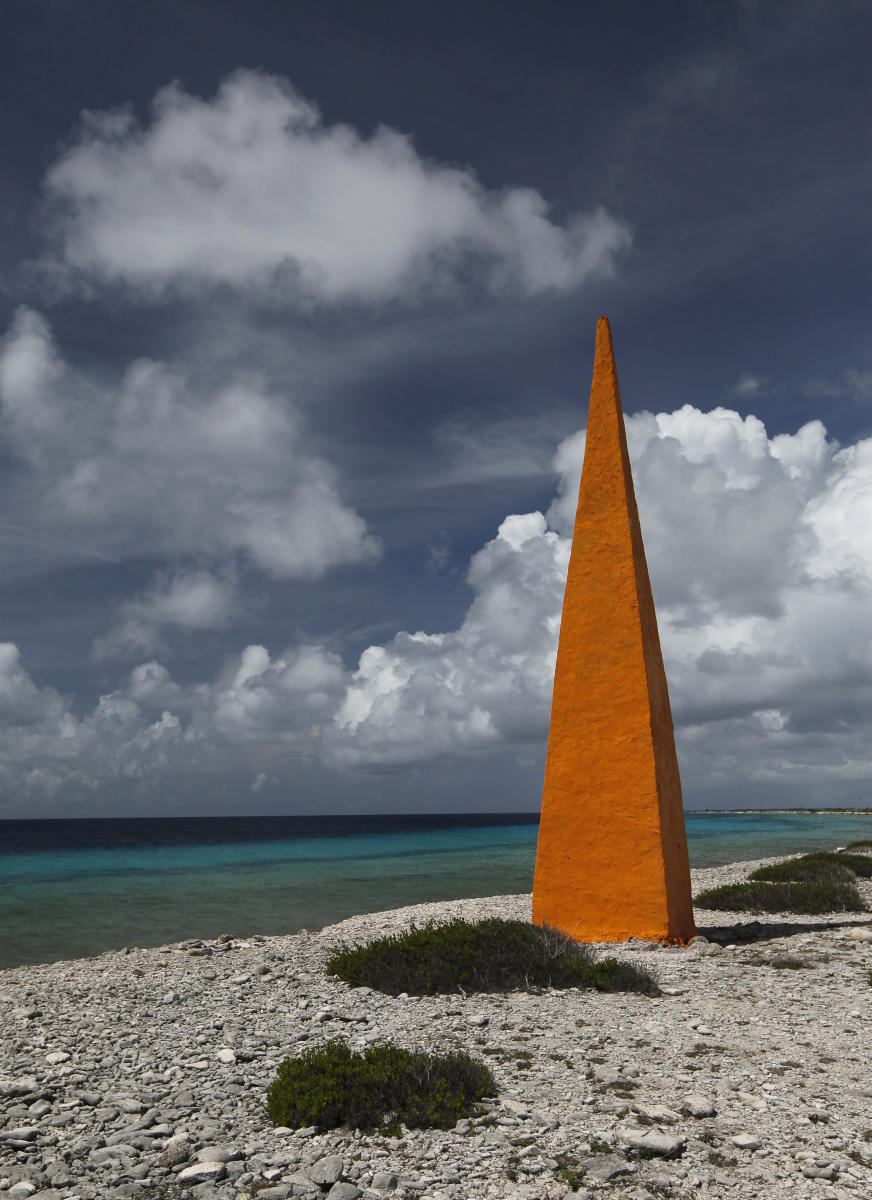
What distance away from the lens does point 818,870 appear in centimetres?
2036

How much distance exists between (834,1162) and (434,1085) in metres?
2.56

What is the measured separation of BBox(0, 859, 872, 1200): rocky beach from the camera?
4.62 meters

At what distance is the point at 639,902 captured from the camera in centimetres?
1107

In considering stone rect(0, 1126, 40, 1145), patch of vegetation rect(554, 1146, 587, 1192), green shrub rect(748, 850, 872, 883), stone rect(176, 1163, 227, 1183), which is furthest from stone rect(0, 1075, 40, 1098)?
green shrub rect(748, 850, 872, 883)

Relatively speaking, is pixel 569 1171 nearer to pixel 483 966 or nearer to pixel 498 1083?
pixel 498 1083

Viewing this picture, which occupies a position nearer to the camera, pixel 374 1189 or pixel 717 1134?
pixel 374 1189

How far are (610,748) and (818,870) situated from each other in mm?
12419

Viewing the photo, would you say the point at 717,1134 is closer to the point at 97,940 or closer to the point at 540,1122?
the point at 540,1122

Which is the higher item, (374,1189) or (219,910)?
(374,1189)

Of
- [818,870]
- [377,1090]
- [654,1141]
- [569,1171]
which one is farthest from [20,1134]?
[818,870]

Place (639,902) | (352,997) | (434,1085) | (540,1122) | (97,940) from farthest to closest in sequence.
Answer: (97,940)
(639,902)
(352,997)
(434,1085)
(540,1122)

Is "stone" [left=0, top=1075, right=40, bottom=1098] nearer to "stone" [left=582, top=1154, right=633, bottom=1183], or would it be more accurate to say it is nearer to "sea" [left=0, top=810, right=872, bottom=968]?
"stone" [left=582, top=1154, right=633, bottom=1183]

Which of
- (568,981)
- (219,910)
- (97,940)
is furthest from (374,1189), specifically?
(219,910)

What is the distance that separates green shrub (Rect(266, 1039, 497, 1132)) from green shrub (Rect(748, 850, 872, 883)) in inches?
A: 601
